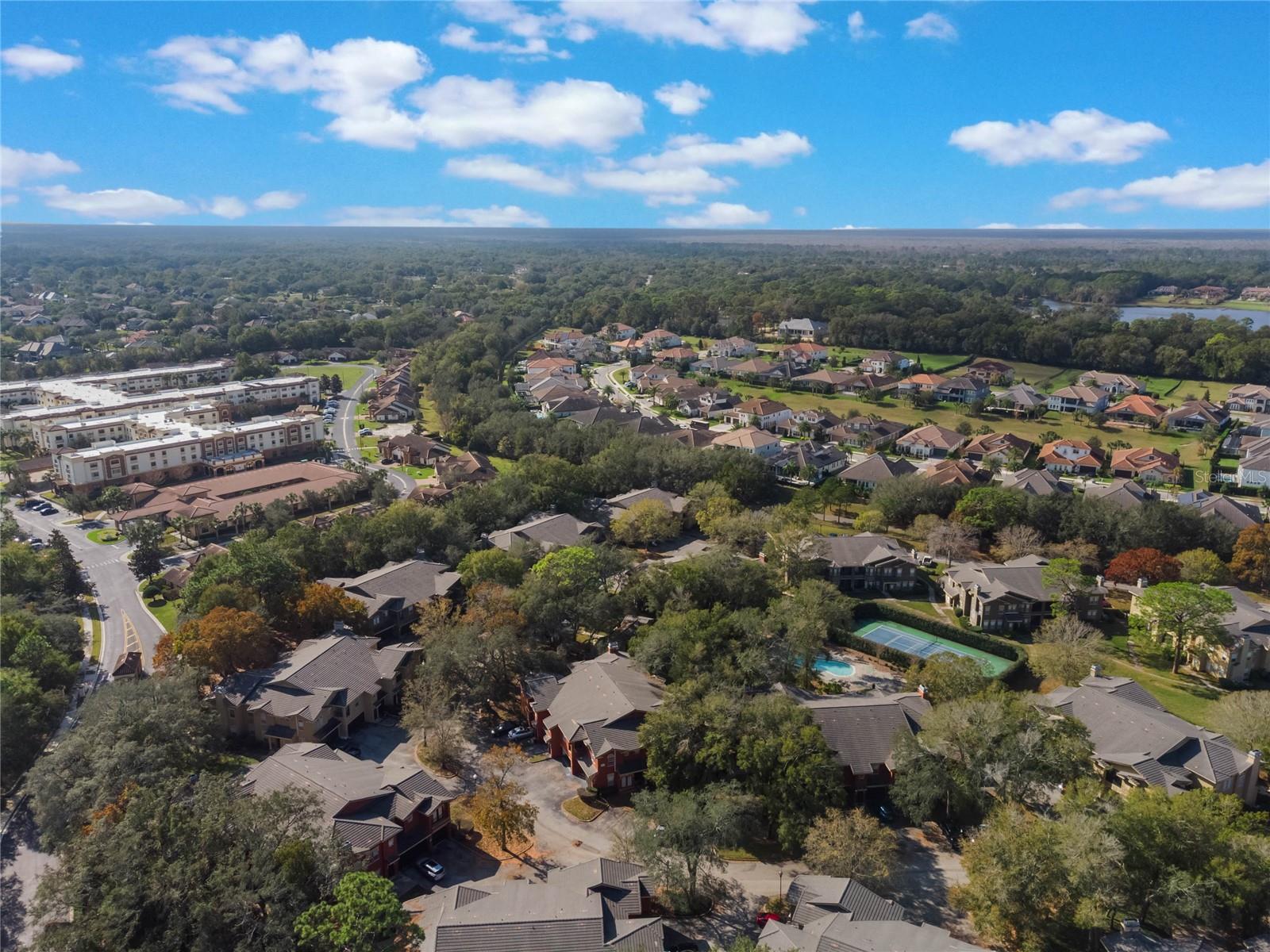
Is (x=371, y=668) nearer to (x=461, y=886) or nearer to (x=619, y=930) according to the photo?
(x=461, y=886)

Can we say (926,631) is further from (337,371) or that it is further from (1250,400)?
(337,371)

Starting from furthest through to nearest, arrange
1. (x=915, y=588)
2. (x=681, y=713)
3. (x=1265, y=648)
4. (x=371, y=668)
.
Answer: (x=915, y=588)
(x=1265, y=648)
(x=371, y=668)
(x=681, y=713)

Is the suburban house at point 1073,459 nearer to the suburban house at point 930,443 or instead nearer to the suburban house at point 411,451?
the suburban house at point 930,443

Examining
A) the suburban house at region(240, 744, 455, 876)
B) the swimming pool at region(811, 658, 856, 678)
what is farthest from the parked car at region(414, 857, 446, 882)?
the swimming pool at region(811, 658, 856, 678)

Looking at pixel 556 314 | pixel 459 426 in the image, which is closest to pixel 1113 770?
pixel 459 426

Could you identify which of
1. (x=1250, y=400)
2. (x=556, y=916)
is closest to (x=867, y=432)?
(x=1250, y=400)

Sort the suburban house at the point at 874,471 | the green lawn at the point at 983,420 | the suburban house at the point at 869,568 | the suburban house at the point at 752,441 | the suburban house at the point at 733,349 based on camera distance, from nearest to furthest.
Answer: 1. the suburban house at the point at 869,568
2. the suburban house at the point at 874,471
3. the suburban house at the point at 752,441
4. the green lawn at the point at 983,420
5. the suburban house at the point at 733,349

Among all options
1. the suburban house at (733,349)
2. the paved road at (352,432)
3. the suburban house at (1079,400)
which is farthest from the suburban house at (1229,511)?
the suburban house at (733,349)
